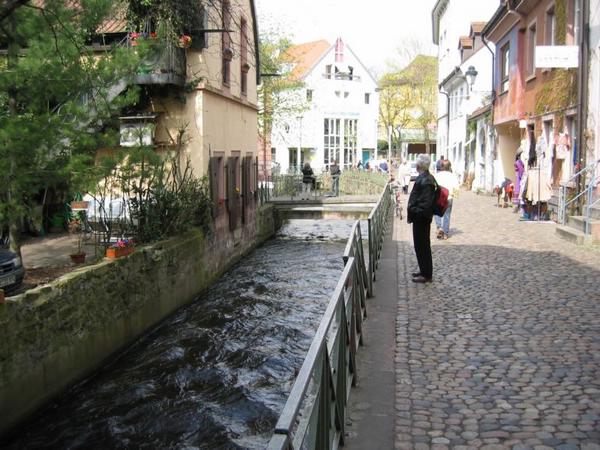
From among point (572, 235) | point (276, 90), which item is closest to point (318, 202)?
point (572, 235)

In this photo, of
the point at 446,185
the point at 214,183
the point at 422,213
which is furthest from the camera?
the point at 214,183

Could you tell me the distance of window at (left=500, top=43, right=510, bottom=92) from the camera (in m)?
23.1

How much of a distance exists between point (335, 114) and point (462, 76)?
1040 inches

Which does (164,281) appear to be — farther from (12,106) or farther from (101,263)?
(12,106)

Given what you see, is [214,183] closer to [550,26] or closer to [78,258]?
[78,258]

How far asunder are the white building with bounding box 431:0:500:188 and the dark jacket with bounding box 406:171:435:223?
1859 cm

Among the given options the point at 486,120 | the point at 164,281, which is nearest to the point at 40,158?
the point at 164,281

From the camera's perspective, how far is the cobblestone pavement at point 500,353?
169 inches

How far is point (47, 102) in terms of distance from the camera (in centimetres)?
855

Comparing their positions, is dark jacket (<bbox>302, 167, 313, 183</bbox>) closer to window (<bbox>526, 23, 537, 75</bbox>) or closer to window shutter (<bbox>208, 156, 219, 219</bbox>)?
window (<bbox>526, 23, 537, 75</bbox>)

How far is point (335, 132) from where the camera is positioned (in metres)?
59.1

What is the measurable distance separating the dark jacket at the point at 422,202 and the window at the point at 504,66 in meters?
15.6

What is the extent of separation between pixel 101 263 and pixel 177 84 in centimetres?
551

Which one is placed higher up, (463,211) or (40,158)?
(40,158)
